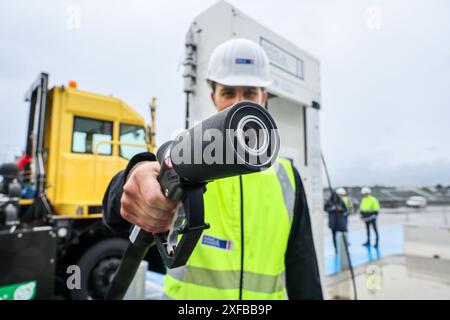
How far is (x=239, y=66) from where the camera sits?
39.3 inches

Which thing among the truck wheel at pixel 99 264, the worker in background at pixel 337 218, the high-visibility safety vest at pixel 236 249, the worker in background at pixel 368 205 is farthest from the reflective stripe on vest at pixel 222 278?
the worker in background at pixel 368 205

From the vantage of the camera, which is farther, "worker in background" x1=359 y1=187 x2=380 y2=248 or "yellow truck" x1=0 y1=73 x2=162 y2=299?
"worker in background" x1=359 y1=187 x2=380 y2=248

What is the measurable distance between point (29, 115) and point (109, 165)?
74.8 inches

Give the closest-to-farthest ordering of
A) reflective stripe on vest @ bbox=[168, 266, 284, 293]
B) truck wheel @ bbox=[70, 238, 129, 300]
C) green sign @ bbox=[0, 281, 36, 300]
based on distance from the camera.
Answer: reflective stripe on vest @ bbox=[168, 266, 284, 293]
green sign @ bbox=[0, 281, 36, 300]
truck wheel @ bbox=[70, 238, 129, 300]

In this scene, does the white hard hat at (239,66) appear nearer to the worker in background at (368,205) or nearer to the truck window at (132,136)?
the truck window at (132,136)

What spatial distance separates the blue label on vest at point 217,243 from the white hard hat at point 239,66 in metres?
0.54

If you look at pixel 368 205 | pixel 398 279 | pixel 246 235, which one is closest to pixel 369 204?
pixel 368 205

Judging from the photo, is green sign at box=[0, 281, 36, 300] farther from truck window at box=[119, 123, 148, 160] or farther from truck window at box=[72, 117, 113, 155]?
truck window at box=[119, 123, 148, 160]

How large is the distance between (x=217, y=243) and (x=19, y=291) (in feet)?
7.85

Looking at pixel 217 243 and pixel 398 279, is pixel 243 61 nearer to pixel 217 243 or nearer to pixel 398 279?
pixel 217 243

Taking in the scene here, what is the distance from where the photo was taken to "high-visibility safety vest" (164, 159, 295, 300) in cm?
96

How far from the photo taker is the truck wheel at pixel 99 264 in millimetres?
3004

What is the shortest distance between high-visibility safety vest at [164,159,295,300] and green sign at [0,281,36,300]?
204 cm

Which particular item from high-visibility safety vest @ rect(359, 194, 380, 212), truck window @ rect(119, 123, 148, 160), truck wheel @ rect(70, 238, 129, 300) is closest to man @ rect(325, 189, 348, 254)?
high-visibility safety vest @ rect(359, 194, 380, 212)
